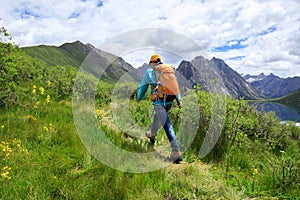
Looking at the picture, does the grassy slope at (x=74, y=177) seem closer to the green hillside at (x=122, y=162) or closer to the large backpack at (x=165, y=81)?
the green hillside at (x=122, y=162)

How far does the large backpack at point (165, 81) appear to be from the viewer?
5.10 m

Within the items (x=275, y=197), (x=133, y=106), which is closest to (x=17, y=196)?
(x=275, y=197)

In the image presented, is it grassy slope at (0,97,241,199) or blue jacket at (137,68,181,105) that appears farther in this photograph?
blue jacket at (137,68,181,105)

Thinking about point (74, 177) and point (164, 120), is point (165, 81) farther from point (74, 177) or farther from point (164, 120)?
point (74, 177)

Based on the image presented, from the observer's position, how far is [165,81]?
5.11m

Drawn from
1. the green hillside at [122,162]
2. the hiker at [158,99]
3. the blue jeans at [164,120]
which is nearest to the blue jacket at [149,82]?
the hiker at [158,99]

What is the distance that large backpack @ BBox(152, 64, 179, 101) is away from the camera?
5098 mm

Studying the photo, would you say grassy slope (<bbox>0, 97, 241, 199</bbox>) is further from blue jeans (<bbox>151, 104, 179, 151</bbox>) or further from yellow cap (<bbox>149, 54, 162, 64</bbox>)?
yellow cap (<bbox>149, 54, 162, 64</bbox>)

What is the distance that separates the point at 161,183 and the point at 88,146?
2.05 metres

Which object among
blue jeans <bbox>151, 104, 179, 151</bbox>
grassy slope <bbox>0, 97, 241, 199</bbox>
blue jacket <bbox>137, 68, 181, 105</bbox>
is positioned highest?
blue jacket <bbox>137, 68, 181, 105</bbox>

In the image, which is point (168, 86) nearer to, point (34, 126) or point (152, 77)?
point (152, 77)

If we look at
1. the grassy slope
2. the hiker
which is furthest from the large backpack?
the grassy slope

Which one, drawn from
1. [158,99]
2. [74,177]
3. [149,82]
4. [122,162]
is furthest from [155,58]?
[74,177]

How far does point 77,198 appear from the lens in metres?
3.23
